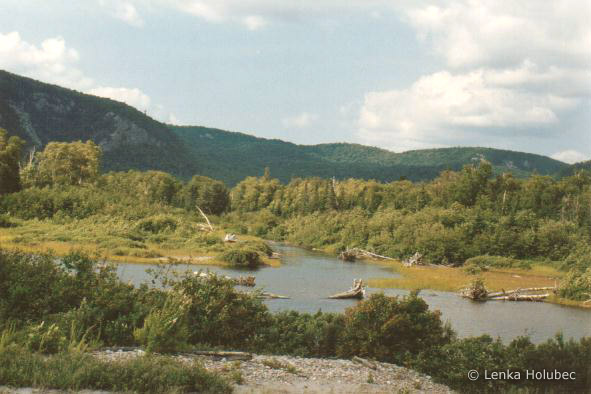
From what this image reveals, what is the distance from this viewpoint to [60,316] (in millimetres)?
16750

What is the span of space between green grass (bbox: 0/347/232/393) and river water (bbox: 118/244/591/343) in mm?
10224

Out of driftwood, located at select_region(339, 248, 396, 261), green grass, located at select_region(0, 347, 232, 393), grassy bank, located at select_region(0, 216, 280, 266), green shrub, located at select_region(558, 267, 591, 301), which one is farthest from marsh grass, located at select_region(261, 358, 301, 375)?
driftwood, located at select_region(339, 248, 396, 261)

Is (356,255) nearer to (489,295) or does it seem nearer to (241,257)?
(241,257)

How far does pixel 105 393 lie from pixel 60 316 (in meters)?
5.83

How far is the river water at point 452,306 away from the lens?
31125mm

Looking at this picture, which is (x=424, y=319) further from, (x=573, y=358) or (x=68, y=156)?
(x=68, y=156)

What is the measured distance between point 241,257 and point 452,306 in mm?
23923

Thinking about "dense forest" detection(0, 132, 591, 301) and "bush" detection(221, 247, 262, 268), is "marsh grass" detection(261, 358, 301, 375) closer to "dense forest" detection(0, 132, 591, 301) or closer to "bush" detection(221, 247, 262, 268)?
"dense forest" detection(0, 132, 591, 301)

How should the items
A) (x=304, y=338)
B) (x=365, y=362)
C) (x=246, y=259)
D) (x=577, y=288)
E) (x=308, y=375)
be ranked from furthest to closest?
(x=246, y=259) → (x=577, y=288) → (x=304, y=338) → (x=365, y=362) → (x=308, y=375)

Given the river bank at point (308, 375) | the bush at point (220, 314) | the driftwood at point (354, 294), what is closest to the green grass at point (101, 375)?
the river bank at point (308, 375)

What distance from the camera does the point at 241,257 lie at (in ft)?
184

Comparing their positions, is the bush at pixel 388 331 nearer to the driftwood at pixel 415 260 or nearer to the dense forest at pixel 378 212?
the dense forest at pixel 378 212

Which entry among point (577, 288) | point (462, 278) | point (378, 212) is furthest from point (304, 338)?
point (378, 212)

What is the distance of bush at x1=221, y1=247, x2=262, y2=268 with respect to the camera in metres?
55.8
